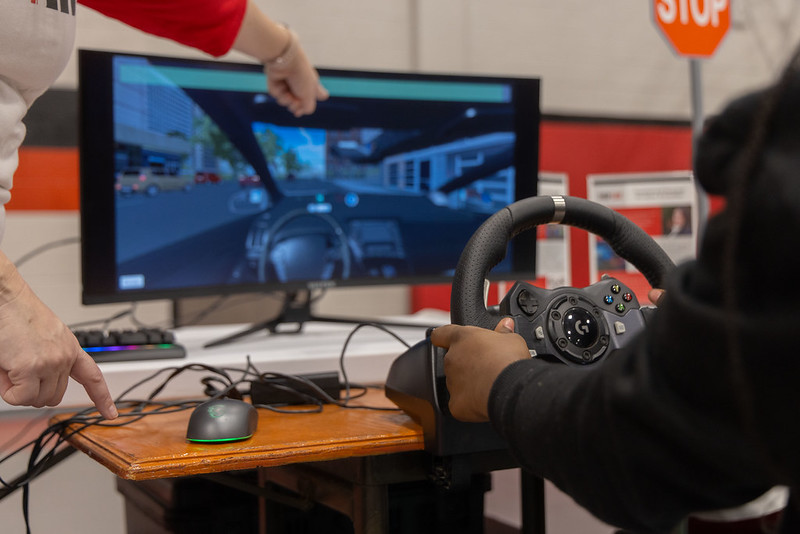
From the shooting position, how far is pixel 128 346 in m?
1.15

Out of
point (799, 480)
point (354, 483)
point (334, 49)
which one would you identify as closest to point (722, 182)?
point (799, 480)

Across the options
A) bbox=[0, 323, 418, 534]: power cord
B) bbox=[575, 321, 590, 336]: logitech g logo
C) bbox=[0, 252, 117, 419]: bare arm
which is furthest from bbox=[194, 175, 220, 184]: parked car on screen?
bbox=[575, 321, 590, 336]: logitech g logo

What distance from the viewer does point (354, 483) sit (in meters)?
0.76

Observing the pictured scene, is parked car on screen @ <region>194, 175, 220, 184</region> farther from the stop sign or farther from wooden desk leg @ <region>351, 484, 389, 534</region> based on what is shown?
the stop sign

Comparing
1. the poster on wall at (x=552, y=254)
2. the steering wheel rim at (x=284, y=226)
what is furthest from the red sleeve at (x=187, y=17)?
the poster on wall at (x=552, y=254)

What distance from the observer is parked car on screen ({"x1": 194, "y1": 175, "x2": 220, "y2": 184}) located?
1279mm

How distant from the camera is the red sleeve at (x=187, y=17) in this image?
1.09 m

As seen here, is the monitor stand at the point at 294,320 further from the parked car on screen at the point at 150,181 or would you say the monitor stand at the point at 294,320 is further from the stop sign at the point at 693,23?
the stop sign at the point at 693,23

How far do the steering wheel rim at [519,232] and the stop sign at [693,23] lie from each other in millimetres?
1219

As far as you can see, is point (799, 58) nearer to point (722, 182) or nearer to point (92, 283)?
point (722, 182)

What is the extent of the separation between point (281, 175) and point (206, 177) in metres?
0.13

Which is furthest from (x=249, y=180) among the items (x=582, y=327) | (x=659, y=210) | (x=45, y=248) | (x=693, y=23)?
Answer: (x=693, y=23)

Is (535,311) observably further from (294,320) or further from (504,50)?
(504,50)

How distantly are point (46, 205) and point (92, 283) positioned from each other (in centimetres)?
125
